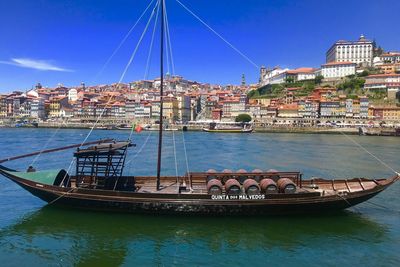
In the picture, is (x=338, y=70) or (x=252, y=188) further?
(x=338, y=70)

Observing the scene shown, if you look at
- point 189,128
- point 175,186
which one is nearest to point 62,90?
point 189,128

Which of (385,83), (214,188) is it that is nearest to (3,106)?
(385,83)

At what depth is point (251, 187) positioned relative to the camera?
1498 cm

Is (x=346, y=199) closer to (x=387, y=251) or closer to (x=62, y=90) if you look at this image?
(x=387, y=251)

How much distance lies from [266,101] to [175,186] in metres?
120

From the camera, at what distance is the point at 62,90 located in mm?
183000

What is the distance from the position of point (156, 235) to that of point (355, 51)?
138 meters

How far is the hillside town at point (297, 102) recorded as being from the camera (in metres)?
112

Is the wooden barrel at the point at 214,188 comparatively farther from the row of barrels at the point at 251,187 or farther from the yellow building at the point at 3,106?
the yellow building at the point at 3,106

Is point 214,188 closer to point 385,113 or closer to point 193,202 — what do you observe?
point 193,202

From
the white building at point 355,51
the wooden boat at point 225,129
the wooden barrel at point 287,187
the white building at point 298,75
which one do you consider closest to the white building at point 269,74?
the white building at point 298,75

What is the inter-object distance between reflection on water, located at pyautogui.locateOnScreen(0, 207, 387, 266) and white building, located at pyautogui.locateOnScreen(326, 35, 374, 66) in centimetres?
13190

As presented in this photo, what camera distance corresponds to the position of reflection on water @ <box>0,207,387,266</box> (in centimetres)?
1230

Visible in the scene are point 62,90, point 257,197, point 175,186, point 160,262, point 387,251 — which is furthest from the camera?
point 62,90
